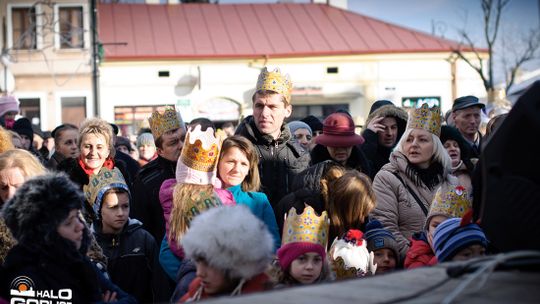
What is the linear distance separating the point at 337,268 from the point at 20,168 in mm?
1963

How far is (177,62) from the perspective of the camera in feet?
123

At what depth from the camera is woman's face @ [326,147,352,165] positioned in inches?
265

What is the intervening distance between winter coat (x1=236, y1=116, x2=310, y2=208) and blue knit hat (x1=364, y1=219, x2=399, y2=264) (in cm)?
97

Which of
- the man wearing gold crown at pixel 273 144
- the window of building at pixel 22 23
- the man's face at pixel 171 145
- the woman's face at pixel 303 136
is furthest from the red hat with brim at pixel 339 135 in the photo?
the window of building at pixel 22 23

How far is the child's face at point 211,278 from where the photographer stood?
12.8 feet

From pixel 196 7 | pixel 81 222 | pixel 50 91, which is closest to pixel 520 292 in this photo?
pixel 81 222

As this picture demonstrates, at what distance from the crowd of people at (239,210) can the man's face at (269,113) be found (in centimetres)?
1

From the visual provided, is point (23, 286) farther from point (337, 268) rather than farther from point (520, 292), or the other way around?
point (520, 292)

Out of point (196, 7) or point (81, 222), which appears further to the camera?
point (196, 7)

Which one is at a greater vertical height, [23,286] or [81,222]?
[81,222]

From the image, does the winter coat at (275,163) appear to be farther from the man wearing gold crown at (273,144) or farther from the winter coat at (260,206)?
the winter coat at (260,206)

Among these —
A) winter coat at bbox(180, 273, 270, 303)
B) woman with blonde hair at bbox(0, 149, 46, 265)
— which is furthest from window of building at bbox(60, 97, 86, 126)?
winter coat at bbox(180, 273, 270, 303)

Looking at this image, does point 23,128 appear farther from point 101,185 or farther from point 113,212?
point 113,212

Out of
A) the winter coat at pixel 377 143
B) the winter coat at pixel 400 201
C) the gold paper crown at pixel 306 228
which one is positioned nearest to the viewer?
the gold paper crown at pixel 306 228
